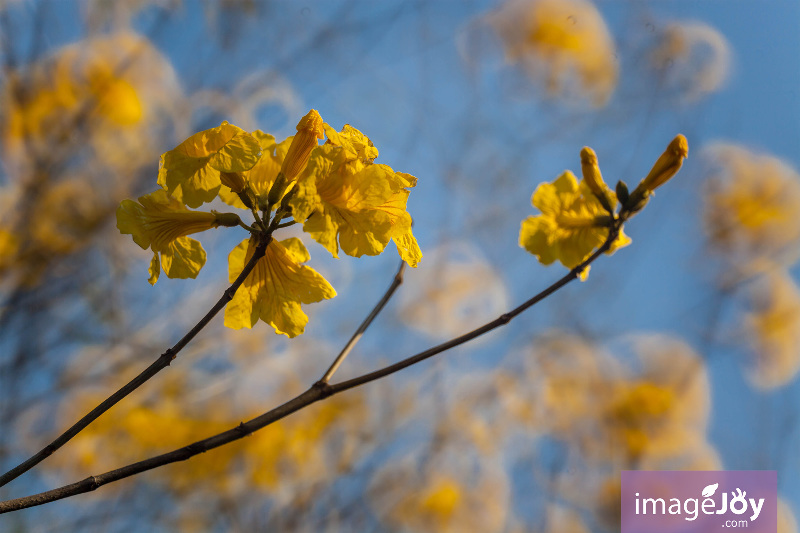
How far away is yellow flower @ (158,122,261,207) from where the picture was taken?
1.12 m

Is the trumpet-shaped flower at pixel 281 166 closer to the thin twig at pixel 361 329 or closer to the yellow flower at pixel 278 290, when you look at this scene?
the yellow flower at pixel 278 290

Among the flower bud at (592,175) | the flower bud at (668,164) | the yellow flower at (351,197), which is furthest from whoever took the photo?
the flower bud at (592,175)

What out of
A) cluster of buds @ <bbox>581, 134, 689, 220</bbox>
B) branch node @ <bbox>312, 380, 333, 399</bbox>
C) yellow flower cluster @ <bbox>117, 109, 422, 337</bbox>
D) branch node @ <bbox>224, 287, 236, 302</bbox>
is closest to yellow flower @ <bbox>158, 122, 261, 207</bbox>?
yellow flower cluster @ <bbox>117, 109, 422, 337</bbox>

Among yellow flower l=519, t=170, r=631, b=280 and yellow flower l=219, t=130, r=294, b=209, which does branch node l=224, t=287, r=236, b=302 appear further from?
yellow flower l=519, t=170, r=631, b=280

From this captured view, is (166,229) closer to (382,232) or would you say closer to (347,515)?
(382,232)

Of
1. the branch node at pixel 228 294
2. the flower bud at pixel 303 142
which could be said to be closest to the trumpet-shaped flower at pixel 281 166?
the flower bud at pixel 303 142

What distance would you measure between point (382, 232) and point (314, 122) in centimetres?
27

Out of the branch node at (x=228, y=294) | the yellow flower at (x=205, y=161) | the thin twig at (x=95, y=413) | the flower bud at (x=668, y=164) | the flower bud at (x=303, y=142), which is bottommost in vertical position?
the thin twig at (x=95, y=413)

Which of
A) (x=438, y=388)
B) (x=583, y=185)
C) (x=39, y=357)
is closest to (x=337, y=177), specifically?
(x=583, y=185)

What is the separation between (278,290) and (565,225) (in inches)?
36.9

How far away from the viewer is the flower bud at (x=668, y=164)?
4.76 ft

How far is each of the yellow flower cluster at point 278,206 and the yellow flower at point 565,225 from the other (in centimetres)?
68

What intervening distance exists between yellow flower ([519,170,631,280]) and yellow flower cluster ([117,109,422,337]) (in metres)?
0.68

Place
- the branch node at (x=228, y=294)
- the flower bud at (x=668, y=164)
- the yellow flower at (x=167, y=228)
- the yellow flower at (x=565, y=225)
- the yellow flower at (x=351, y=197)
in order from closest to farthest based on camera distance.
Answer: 1. the branch node at (x=228, y=294)
2. the yellow flower at (x=351, y=197)
3. the yellow flower at (x=167, y=228)
4. the flower bud at (x=668, y=164)
5. the yellow flower at (x=565, y=225)
